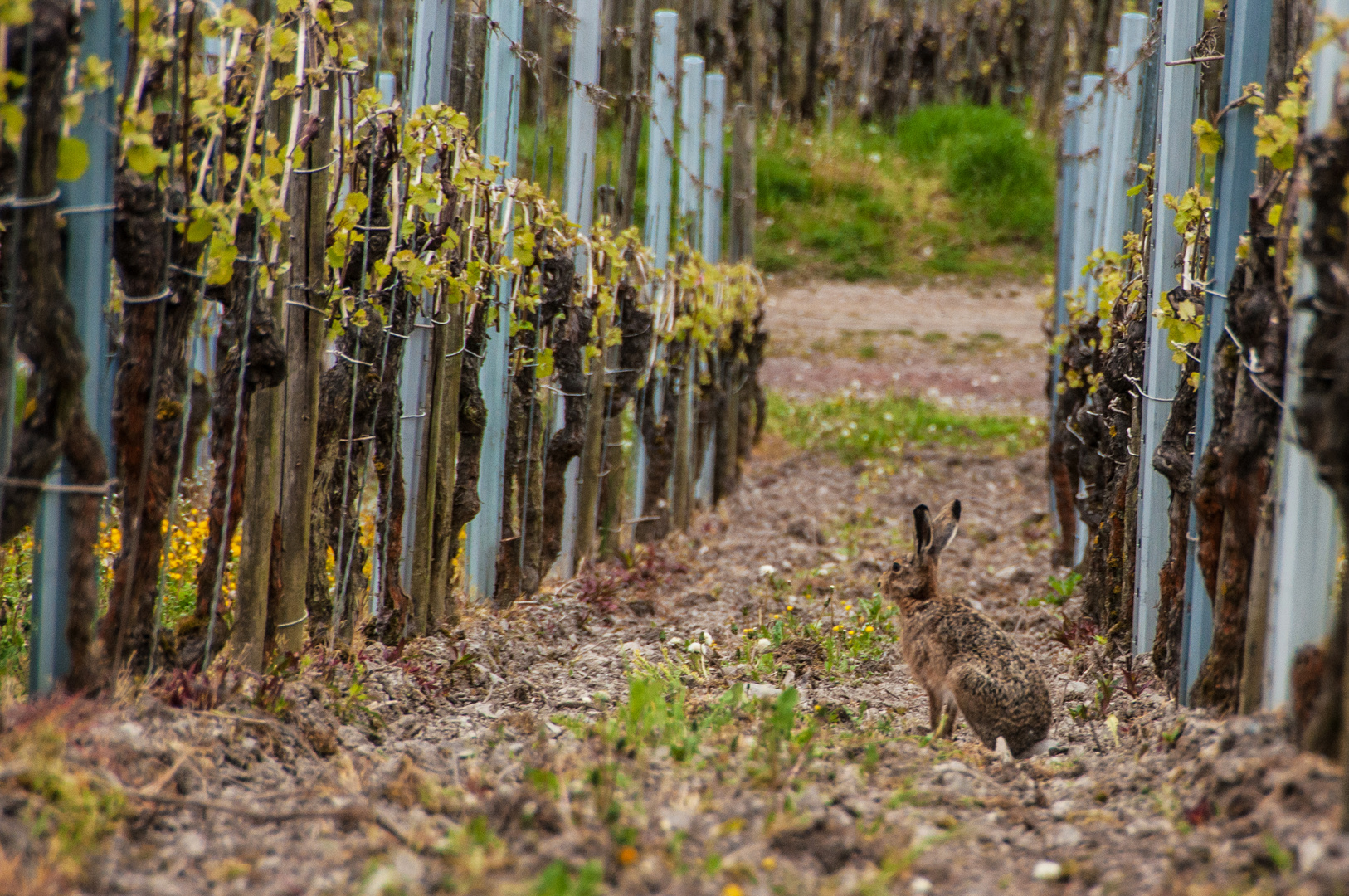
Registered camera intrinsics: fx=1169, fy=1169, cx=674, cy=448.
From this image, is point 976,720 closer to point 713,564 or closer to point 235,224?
point 235,224

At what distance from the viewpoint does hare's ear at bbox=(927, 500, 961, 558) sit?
4676mm

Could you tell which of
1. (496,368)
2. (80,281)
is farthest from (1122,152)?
(80,281)

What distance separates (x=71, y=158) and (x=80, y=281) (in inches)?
Answer: 13.5

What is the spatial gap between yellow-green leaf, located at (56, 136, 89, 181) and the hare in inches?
120

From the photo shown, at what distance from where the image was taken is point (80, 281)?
3023 millimetres

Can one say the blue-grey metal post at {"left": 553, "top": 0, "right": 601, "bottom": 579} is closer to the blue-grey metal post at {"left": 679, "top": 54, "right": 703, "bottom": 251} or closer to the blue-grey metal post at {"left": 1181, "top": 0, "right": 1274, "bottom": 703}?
the blue-grey metal post at {"left": 679, "top": 54, "right": 703, "bottom": 251}

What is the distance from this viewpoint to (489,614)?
18.3ft

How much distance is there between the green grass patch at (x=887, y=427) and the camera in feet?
41.9

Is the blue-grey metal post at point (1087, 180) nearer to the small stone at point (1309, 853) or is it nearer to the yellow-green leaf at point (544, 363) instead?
the yellow-green leaf at point (544, 363)

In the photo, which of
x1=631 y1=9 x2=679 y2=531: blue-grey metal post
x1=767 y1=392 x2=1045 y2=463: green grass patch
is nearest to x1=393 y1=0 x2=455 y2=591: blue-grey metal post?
x1=631 y1=9 x2=679 y2=531: blue-grey metal post

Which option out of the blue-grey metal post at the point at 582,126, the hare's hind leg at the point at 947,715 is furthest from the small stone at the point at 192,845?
the blue-grey metal post at the point at 582,126

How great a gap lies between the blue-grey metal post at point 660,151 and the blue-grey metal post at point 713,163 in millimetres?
1933

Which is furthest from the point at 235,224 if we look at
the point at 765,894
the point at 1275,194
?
the point at 1275,194

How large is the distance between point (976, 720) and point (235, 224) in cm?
292
